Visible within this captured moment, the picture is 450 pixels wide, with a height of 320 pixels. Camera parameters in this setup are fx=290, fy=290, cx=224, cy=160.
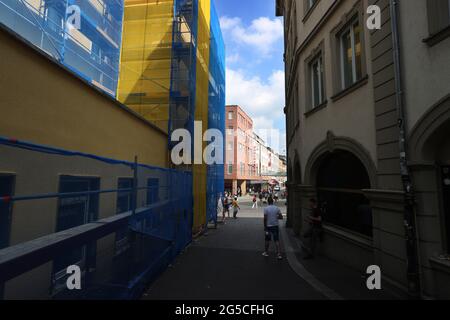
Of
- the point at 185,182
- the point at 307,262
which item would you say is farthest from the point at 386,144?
the point at 185,182

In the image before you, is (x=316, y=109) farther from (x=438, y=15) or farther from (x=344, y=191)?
(x=438, y=15)

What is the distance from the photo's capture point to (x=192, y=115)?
37.0 ft

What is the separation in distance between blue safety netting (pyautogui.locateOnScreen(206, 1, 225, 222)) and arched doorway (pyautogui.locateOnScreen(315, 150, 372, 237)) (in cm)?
688

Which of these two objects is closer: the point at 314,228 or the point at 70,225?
the point at 70,225

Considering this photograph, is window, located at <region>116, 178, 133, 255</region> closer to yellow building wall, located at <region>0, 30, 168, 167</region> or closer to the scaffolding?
yellow building wall, located at <region>0, 30, 168, 167</region>

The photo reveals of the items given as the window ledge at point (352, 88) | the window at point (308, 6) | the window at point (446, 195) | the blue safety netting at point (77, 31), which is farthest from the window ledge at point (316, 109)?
the blue safety netting at point (77, 31)

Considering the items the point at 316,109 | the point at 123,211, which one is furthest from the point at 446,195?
the point at 123,211

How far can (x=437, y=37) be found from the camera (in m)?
4.41

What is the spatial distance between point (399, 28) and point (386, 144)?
2117mm

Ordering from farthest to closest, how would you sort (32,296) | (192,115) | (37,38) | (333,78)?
1. (192,115)
2. (37,38)
3. (333,78)
4. (32,296)

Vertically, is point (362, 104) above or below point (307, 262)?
above

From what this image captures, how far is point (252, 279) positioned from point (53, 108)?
5060 mm

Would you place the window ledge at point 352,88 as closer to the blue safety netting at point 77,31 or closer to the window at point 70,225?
the window at point 70,225
